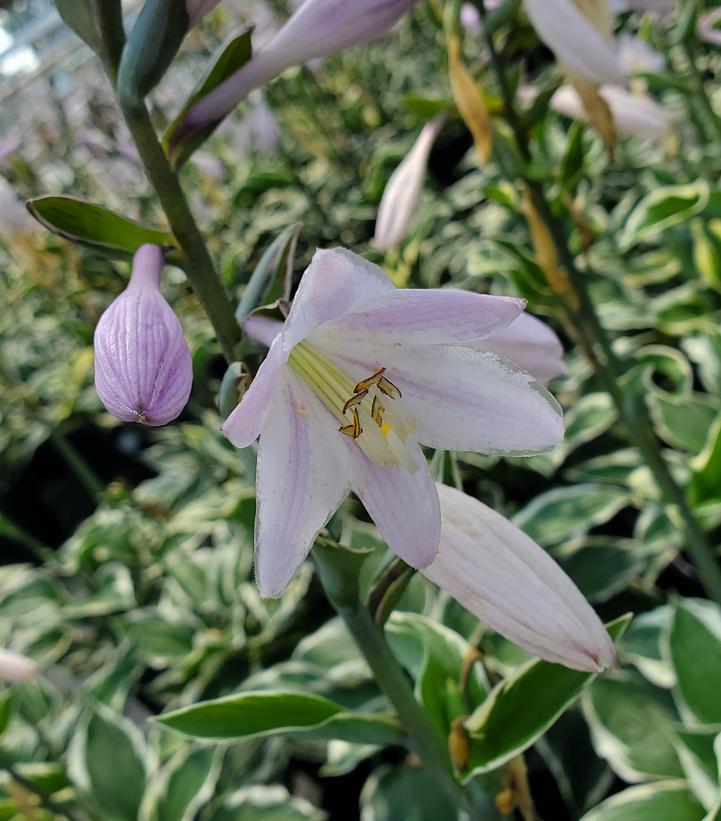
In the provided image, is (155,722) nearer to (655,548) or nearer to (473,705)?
(473,705)

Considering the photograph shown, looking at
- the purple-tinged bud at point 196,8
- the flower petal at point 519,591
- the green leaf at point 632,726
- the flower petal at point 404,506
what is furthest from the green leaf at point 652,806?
the purple-tinged bud at point 196,8

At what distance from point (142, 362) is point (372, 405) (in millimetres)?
176

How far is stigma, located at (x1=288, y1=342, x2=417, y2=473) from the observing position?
533 mm

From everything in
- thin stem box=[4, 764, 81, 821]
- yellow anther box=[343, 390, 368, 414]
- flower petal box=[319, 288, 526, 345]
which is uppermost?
flower petal box=[319, 288, 526, 345]

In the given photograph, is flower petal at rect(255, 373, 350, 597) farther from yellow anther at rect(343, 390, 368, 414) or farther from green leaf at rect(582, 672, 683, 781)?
green leaf at rect(582, 672, 683, 781)

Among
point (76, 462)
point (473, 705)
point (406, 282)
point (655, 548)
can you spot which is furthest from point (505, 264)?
point (76, 462)

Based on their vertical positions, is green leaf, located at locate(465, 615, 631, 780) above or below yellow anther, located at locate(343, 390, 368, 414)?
below

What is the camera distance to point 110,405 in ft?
1.53

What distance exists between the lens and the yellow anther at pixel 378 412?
21.3 inches

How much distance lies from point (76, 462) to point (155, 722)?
2.02 m

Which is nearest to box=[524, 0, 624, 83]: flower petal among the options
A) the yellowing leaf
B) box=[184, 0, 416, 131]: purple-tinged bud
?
the yellowing leaf

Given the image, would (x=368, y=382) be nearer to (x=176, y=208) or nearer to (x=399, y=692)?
(x=176, y=208)

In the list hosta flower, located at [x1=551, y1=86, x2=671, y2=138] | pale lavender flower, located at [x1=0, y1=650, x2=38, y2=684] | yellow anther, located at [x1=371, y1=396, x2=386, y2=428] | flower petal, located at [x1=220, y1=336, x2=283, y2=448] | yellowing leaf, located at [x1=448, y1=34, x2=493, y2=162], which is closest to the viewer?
flower petal, located at [x1=220, y1=336, x2=283, y2=448]

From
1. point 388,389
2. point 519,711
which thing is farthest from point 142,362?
point 519,711
